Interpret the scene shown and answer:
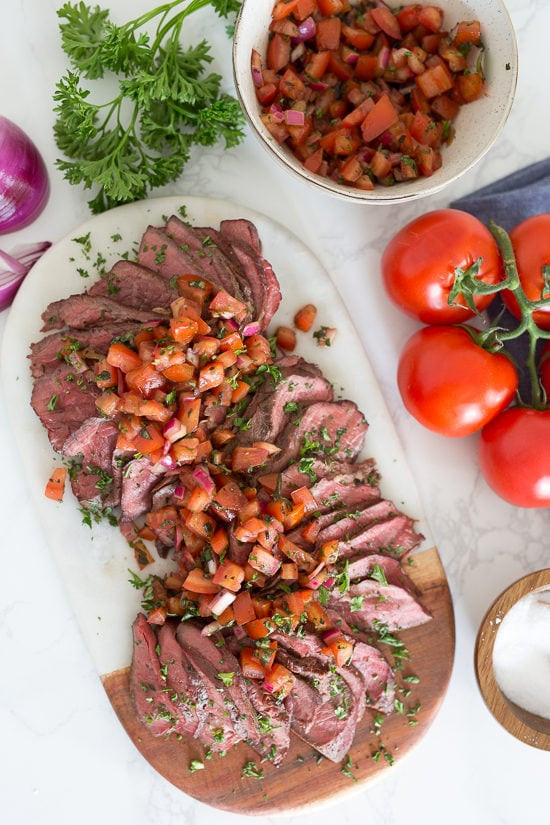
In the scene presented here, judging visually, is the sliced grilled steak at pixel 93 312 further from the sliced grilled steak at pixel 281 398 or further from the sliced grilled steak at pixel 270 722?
the sliced grilled steak at pixel 270 722

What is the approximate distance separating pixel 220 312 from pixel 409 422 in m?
0.93

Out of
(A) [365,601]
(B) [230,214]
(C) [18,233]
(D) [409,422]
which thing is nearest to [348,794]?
(A) [365,601]

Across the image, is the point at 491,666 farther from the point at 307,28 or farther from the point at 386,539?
the point at 307,28

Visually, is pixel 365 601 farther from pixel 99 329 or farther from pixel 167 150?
pixel 167 150

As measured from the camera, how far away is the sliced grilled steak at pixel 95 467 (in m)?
2.58

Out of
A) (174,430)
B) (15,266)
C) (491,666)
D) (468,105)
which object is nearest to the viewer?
(174,430)

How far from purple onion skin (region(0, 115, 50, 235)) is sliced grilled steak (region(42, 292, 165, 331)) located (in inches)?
16.6

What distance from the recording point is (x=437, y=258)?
2.57 m

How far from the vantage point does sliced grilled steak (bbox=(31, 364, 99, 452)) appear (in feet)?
8.54

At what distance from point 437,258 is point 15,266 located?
1624mm

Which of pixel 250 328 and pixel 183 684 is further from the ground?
pixel 250 328

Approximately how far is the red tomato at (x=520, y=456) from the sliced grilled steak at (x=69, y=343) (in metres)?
1.38

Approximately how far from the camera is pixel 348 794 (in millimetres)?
2678

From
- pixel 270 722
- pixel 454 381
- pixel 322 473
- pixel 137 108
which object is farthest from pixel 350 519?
pixel 137 108
